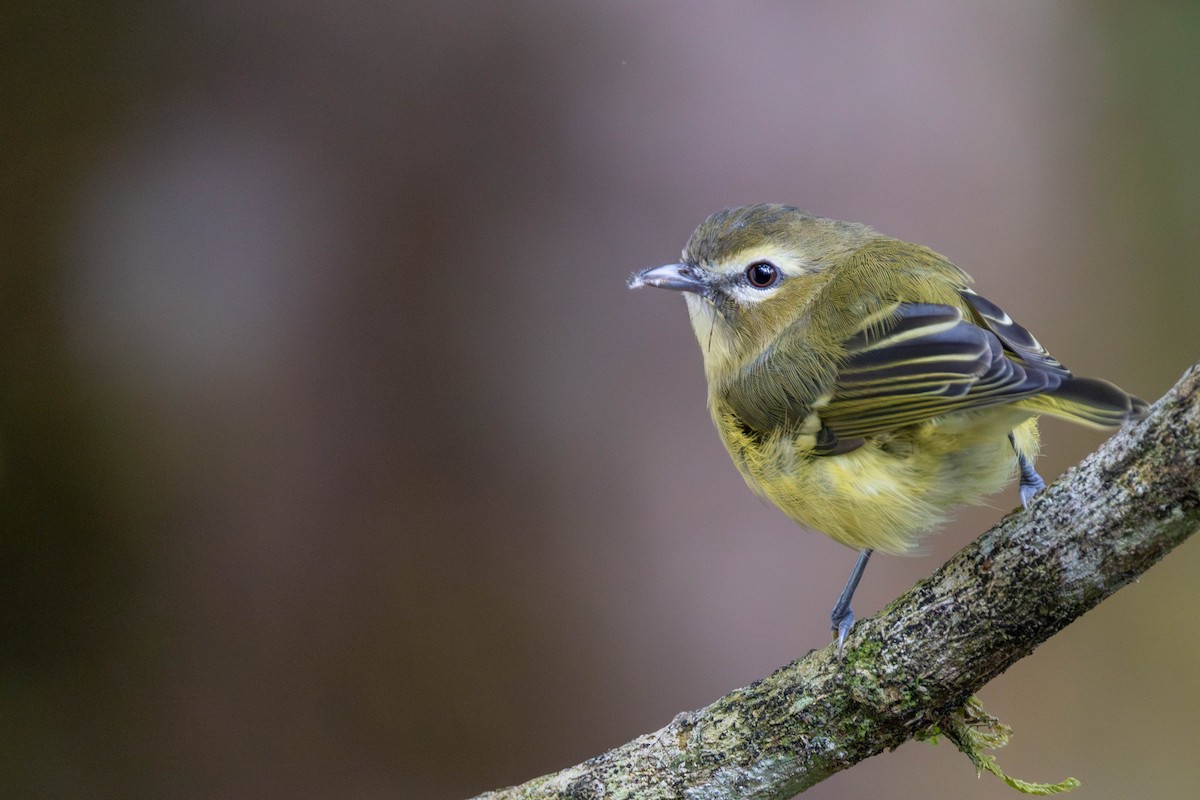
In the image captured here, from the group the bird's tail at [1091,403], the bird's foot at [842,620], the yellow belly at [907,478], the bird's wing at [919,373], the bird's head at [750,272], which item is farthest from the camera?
the bird's head at [750,272]

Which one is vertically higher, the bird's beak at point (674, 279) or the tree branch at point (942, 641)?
the bird's beak at point (674, 279)

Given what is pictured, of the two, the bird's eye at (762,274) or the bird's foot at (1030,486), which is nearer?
the bird's foot at (1030,486)

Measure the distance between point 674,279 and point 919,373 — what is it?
920 millimetres

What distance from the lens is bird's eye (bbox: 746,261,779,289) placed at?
9.36 ft

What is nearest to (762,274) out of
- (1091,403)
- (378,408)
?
(1091,403)

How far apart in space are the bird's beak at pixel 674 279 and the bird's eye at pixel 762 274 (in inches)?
5.2

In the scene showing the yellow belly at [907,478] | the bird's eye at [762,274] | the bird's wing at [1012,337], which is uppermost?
the bird's eye at [762,274]

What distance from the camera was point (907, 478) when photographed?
225cm

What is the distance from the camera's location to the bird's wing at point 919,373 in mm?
1976

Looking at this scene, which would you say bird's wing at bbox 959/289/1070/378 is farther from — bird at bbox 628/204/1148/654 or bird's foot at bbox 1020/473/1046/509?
bird's foot at bbox 1020/473/1046/509

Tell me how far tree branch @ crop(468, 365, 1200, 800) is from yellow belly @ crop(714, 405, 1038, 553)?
0.37 metres

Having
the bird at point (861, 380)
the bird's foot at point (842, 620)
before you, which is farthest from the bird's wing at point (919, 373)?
the bird's foot at point (842, 620)

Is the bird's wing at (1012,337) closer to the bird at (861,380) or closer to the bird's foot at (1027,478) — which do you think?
the bird at (861,380)

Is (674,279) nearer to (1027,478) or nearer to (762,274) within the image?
(762,274)
